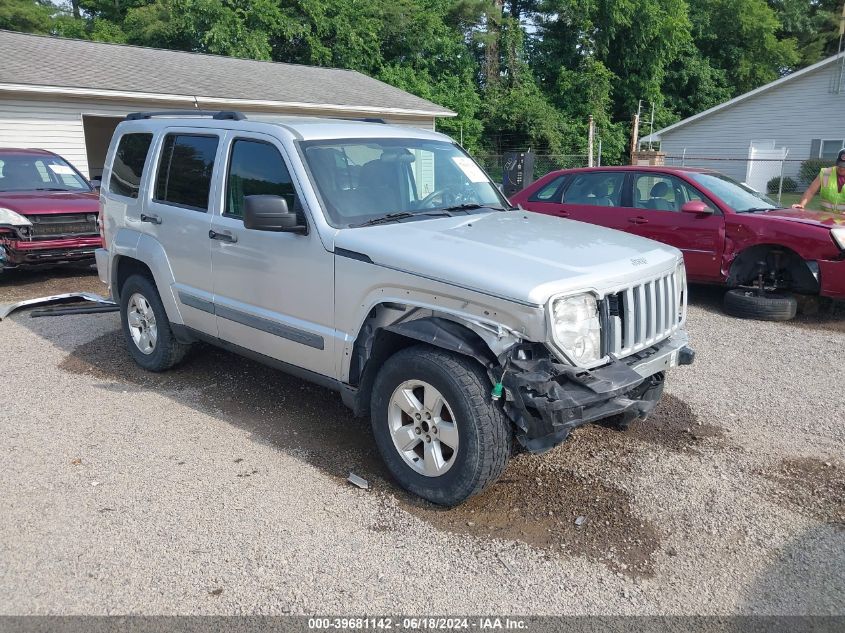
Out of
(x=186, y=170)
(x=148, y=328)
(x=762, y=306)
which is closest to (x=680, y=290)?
(x=186, y=170)

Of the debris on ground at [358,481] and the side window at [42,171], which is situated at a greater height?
the side window at [42,171]

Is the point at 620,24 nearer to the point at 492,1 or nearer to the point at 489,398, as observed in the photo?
the point at 492,1

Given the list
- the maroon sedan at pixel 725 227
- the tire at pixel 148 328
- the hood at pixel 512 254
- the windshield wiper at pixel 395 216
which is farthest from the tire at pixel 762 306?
the tire at pixel 148 328

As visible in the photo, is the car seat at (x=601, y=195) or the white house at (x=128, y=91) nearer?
the car seat at (x=601, y=195)

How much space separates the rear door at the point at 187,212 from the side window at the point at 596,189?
5374 mm

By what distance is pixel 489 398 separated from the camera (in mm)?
3574

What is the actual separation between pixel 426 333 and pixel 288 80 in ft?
60.6

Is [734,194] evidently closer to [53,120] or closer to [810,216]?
[810,216]

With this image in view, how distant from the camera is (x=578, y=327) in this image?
356cm

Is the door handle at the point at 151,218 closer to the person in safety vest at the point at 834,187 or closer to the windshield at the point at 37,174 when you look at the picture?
the windshield at the point at 37,174

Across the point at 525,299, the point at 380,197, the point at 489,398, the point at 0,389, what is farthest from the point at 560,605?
the point at 0,389

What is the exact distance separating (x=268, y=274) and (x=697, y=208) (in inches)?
218

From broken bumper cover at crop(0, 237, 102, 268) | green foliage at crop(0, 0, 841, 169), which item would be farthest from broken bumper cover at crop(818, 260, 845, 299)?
green foliage at crop(0, 0, 841, 169)

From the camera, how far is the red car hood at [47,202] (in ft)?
30.3
